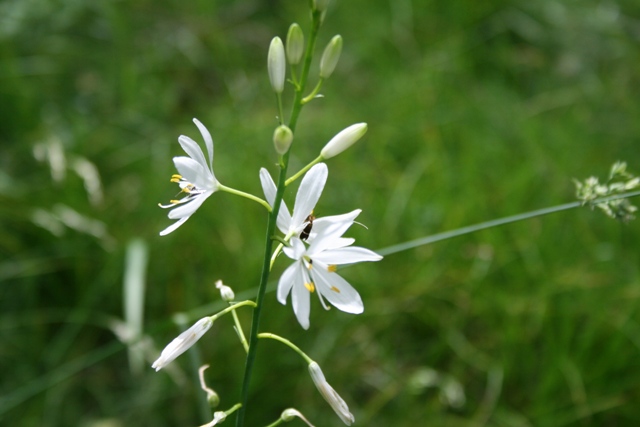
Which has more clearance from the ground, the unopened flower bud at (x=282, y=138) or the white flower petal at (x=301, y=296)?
the unopened flower bud at (x=282, y=138)

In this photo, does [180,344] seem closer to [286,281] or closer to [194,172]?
[286,281]

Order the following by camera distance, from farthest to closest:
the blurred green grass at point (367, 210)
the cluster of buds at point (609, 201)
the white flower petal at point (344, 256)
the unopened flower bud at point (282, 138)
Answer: the blurred green grass at point (367, 210)
the cluster of buds at point (609, 201)
the white flower petal at point (344, 256)
the unopened flower bud at point (282, 138)

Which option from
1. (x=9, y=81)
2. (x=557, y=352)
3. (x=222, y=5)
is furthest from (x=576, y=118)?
(x=9, y=81)

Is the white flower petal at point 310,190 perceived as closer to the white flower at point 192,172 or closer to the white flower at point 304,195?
the white flower at point 304,195

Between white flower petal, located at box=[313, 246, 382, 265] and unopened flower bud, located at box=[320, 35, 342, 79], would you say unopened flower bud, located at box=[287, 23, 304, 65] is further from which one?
white flower petal, located at box=[313, 246, 382, 265]

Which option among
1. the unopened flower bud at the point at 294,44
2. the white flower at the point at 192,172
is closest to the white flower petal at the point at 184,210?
the white flower at the point at 192,172

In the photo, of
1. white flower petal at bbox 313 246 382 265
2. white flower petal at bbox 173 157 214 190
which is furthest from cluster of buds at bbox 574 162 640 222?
white flower petal at bbox 173 157 214 190

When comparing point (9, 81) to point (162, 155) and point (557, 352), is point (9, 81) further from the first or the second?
point (557, 352)

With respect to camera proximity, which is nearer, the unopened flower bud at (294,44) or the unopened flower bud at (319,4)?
the unopened flower bud at (319,4)
